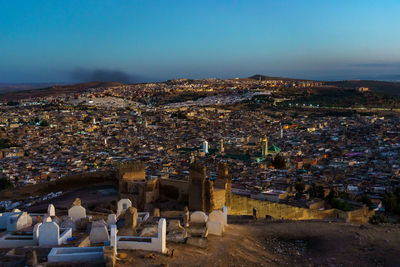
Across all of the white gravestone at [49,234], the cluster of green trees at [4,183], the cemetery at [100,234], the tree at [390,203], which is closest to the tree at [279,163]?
the tree at [390,203]

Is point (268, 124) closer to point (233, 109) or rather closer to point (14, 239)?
point (233, 109)

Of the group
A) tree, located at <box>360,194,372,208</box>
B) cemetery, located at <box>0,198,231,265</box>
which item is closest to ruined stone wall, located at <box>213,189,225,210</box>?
cemetery, located at <box>0,198,231,265</box>

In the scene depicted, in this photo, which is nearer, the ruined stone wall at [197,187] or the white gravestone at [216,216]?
the white gravestone at [216,216]

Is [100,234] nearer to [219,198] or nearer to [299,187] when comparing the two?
[219,198]

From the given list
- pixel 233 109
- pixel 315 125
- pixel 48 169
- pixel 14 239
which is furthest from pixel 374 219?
pixel 233 109

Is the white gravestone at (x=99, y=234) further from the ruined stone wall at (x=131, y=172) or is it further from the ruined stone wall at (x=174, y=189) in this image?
the ruined stone wall at (x=131, y=172)

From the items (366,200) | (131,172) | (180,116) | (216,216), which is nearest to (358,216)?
(366,200)
